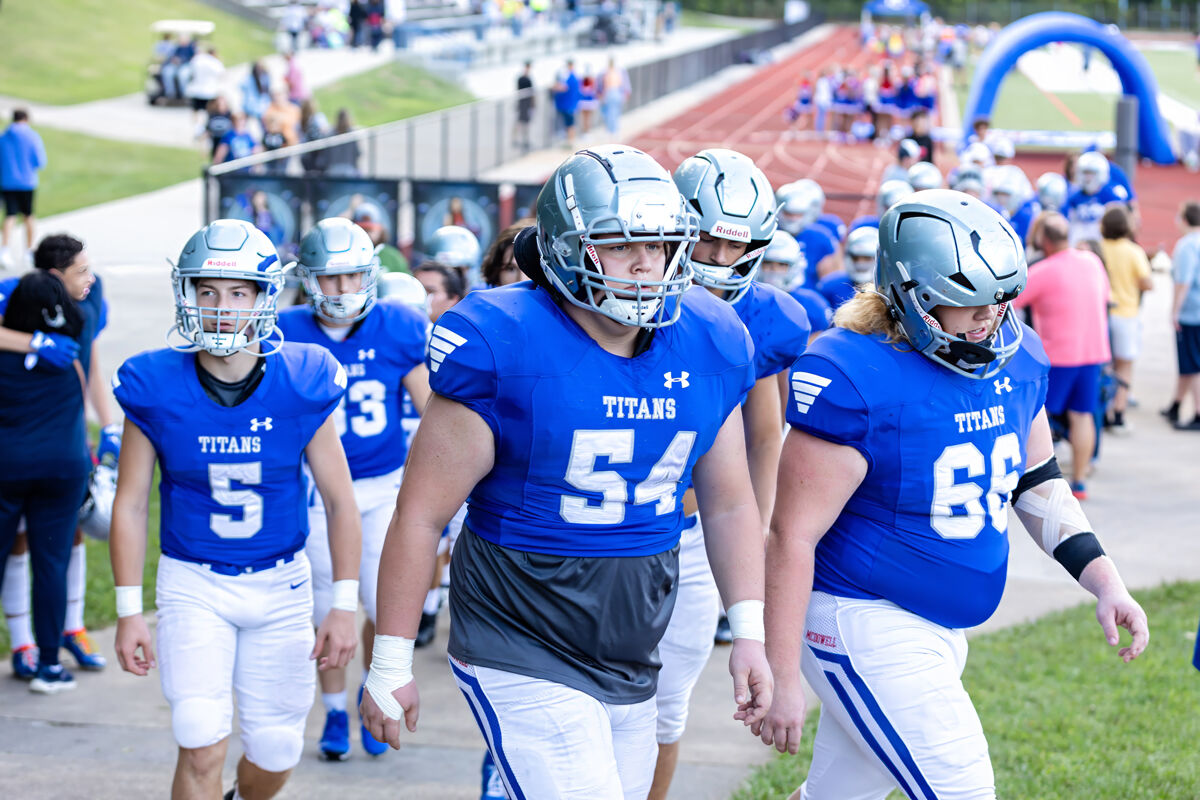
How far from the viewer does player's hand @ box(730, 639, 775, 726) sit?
328cm

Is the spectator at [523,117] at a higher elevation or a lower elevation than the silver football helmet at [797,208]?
higher

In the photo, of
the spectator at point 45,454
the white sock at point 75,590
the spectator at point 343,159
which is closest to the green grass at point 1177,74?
the spectator at point 343,159

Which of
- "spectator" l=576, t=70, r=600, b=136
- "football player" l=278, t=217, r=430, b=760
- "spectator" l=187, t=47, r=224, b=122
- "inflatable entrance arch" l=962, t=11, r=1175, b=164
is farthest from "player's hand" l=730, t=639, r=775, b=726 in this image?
"spectator" l=576, t=70, r=600, b=136

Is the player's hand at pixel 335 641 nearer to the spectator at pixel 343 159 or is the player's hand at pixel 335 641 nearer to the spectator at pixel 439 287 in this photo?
the spectator at pixel 439 287

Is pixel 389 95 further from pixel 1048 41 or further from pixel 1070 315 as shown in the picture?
pixel 1070 315

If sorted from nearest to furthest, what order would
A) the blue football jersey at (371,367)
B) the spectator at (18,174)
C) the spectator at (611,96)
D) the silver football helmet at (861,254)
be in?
the blue football jersey at (371,367) → the silver football helmet at (861,254) → the spectator at (18,174) → the spectator at (611,96)

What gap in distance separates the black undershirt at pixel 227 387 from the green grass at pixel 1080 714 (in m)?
2.40

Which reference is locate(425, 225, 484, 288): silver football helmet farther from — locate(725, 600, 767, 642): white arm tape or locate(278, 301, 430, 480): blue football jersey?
locate(725, 600, 767, 642): white arm tape

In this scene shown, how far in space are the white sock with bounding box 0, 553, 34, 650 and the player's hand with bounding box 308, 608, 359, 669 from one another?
2748 mm

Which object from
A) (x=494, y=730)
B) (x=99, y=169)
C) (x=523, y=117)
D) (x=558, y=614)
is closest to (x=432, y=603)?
(x=494, y=730)

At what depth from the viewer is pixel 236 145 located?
2031 centimetres

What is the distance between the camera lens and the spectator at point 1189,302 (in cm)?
1151

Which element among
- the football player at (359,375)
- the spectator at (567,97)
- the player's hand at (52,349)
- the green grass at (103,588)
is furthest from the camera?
the spectator at (567,97)

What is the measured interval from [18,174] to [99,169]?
9466mm
